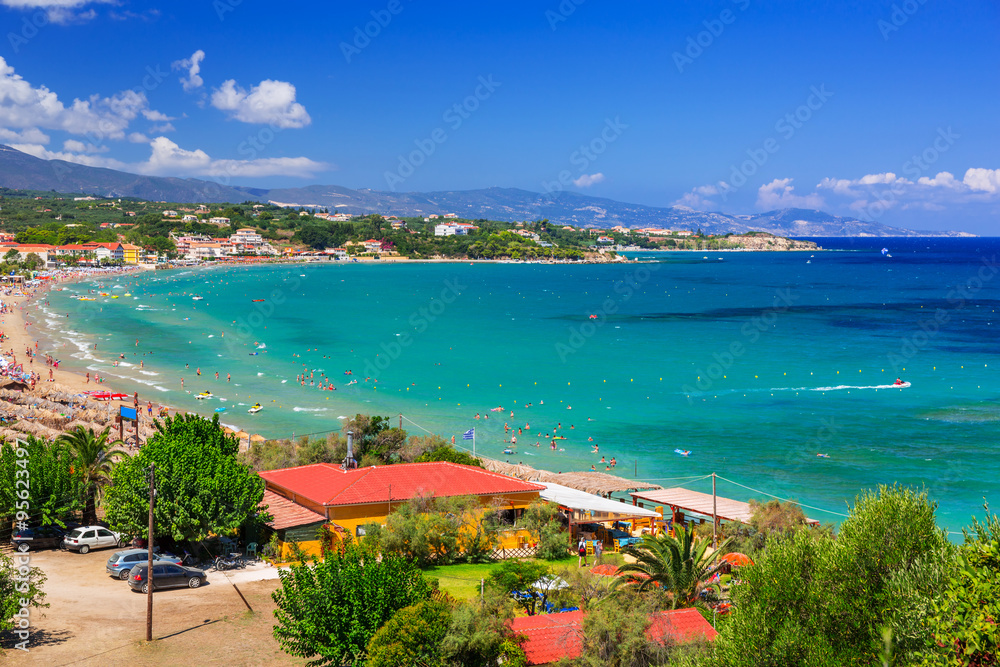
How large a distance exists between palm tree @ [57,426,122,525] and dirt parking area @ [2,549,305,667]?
3.52 meters

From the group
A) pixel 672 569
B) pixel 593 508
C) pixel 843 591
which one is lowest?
pixel 593 508

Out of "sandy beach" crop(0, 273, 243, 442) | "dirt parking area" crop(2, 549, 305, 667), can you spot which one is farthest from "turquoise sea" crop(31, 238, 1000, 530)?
"dirt parking area" crop(2, 549, 305, 667)

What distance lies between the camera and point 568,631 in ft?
41.9

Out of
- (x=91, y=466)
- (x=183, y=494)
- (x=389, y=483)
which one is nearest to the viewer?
(x=183, y=494)

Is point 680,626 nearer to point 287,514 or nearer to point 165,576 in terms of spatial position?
point 165,576

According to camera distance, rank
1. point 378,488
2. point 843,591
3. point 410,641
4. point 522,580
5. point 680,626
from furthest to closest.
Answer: point 378,488, point 522,580, point 680,626, point 410,641, point 843,591

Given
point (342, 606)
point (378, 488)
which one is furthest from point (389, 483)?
point (342, 606)

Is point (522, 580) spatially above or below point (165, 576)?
above

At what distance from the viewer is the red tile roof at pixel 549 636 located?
487 inches

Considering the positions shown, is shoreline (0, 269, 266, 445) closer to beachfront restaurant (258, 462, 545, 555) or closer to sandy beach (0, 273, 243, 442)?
sandy beach (0, 273, 243, 442)

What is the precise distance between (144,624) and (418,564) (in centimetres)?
616

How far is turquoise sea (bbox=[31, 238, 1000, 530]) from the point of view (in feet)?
116

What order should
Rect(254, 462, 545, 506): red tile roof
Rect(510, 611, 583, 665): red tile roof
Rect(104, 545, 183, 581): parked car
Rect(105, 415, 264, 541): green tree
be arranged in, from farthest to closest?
Rect(254, 462, 545, 506): red tile roof
Rect(105, 415, 264, 541): green tree
Rect(104, 545, 183, 581): parked car
Rect(510, 611, 583, 665): red tile roof

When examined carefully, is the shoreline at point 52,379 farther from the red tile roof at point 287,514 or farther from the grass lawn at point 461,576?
the grass lawn at point 461,576
